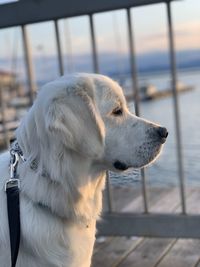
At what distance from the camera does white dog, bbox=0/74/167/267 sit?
194 cm

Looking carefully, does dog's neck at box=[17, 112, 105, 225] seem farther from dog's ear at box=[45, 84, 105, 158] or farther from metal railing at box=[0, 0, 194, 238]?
metal railing at box=[0, 0, 194, 238]

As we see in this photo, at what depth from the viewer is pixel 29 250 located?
6.72 ft

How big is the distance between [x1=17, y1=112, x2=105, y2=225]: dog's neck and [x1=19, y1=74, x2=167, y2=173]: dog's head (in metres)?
0.04

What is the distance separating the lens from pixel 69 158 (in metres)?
1.97

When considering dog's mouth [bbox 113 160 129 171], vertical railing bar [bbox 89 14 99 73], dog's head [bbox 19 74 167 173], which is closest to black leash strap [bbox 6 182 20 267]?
dog's head [bbox 19 74 167 173]

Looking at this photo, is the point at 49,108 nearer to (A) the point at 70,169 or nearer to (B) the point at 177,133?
(A) the point at 70,169

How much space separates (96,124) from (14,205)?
18.4 inches

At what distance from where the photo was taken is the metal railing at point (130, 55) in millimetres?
2922

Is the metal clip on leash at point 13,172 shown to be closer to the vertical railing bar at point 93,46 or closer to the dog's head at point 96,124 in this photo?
the dog's head at point 96,124

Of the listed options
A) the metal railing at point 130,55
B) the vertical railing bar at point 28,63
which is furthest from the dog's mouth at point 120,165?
the vertical railing bar at point 28,63

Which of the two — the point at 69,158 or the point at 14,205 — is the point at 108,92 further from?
the point at 14,205

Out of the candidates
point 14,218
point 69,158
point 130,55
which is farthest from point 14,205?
point 130,55

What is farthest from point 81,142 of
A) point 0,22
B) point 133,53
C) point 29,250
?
point 0,22

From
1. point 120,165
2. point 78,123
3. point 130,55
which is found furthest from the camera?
point 130,55
